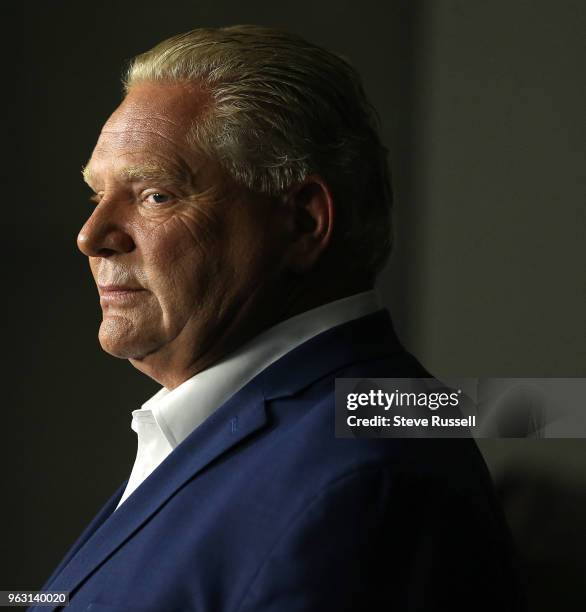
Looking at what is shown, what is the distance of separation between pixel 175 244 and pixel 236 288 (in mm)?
89

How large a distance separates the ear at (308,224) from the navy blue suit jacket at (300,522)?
11cm

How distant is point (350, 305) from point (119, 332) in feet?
0.92

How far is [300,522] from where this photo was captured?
0.94 m

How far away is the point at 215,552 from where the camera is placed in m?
0.97

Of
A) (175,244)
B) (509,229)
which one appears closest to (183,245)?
(175,244)

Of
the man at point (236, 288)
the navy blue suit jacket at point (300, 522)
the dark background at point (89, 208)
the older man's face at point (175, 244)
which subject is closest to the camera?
the navy blue suit jacket at point (300, 522)

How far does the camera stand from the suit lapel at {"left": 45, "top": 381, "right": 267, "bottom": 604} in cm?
108

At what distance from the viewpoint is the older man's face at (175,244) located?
44.9 inches

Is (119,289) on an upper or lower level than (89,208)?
lower

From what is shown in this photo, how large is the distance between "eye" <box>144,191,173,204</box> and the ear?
5.9 inches

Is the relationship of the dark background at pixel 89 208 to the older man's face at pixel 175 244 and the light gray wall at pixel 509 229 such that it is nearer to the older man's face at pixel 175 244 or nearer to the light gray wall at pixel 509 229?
the light gray wall at pixel 509 229

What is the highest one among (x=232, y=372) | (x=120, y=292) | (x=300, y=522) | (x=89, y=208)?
(x=89, y=208)

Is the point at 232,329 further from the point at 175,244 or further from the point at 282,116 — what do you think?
the point at 282,116

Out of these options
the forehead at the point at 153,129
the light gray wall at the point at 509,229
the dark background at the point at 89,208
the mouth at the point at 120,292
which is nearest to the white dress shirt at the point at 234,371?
the mouth at the point at 120,292
